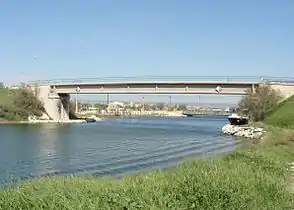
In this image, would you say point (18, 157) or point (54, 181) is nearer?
point (54, 181)

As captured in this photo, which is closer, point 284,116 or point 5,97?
point 284,116

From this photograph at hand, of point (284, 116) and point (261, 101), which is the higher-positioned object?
point (261, 101)

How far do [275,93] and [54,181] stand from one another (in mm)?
82069

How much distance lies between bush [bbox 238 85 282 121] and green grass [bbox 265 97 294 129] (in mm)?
2947

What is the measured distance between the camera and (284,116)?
72688 mm

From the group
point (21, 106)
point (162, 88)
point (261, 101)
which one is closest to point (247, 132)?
point (261, 101)

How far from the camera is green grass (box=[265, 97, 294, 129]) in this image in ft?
222

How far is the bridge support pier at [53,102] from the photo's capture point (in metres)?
130

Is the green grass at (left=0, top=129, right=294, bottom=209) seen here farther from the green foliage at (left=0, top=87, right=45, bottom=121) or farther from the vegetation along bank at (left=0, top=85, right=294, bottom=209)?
the green foliage at (left=0, top=87, right=45, bottom=121)

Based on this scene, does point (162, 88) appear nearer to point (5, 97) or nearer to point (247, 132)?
point (247, 132)

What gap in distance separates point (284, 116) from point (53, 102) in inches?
2894

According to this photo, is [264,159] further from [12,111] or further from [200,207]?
[12,111]

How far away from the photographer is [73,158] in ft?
138

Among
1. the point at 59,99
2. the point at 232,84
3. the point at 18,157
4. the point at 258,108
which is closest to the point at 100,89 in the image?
the point at 59,99
